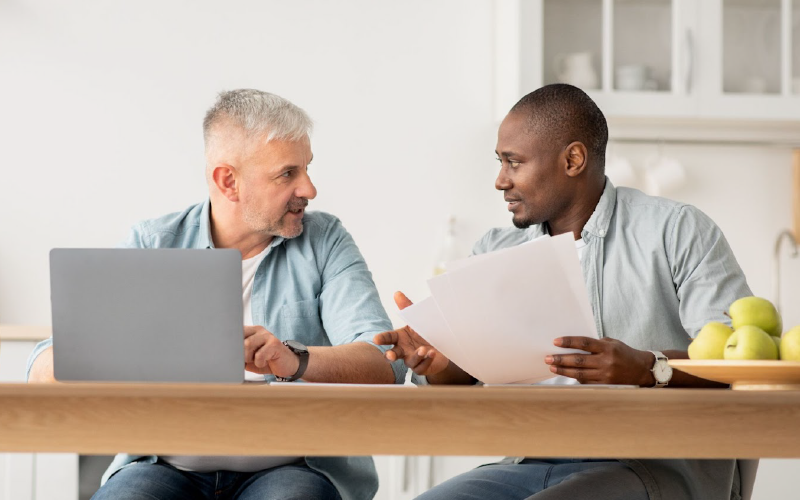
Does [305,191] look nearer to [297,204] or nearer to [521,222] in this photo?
[297,204]

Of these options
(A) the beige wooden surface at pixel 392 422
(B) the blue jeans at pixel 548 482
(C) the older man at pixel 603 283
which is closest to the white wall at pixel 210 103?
(C) the older man at pixel 603 283

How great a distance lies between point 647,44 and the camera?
323cm

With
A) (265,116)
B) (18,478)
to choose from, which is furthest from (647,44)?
(18,478)

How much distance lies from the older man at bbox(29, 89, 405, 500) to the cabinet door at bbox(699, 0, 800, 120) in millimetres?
1800

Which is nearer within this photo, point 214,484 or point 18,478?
point 214,484

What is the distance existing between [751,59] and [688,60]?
25cm

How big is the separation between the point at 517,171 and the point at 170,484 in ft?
2.97

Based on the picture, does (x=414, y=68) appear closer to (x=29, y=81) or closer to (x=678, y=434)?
(x=29, y=81)

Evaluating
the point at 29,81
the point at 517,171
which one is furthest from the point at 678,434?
the point at 29,81

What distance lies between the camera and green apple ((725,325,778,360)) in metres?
1.17

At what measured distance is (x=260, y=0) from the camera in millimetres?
3373

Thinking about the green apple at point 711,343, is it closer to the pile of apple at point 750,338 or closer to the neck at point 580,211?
the pile of apple at point 750,338

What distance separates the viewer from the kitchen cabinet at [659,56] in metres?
3.17

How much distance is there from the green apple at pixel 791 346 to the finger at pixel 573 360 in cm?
22
